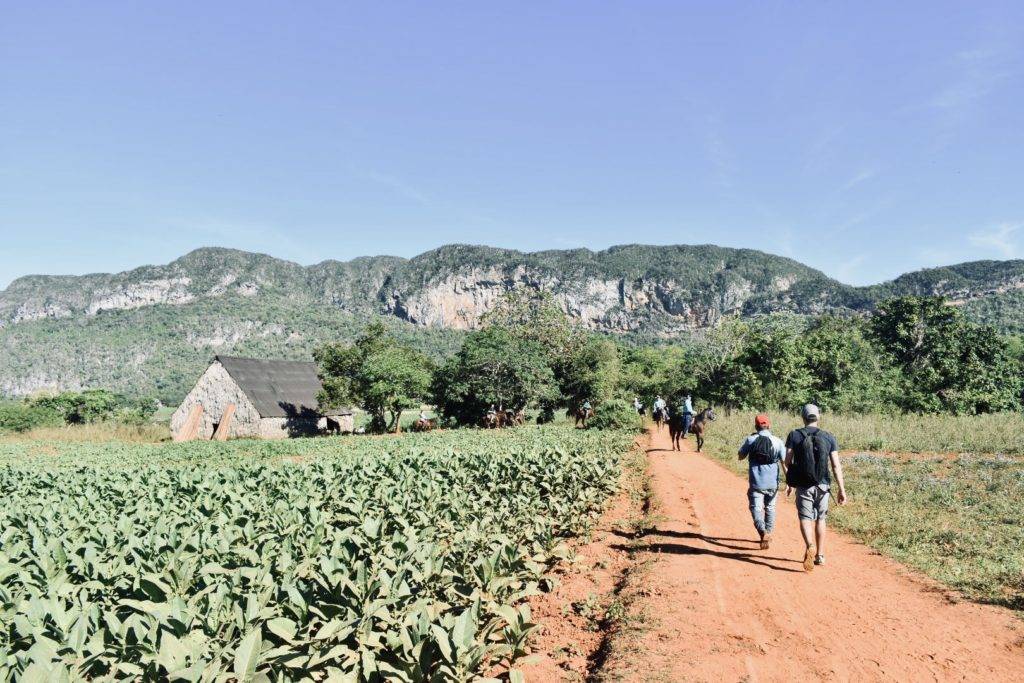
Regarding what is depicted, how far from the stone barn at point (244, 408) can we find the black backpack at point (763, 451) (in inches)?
1551

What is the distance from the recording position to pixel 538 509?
915 cm

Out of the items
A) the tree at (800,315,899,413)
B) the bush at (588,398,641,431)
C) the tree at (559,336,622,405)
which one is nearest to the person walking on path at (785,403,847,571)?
the bush at (588,398,641,431)

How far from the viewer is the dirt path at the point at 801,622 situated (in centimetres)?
472

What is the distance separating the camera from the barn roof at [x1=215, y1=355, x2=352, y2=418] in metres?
41.6

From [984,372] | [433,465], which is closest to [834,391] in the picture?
[984,372]

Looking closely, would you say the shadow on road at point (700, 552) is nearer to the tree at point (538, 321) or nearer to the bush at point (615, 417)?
the bush at point (615, 417)

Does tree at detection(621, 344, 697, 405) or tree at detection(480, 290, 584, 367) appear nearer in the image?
tree at detection(480, 290, 584, 367)

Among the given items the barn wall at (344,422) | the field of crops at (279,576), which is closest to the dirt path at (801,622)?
the field of crops at (279,576)

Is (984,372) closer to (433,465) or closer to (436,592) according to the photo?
(433,465)

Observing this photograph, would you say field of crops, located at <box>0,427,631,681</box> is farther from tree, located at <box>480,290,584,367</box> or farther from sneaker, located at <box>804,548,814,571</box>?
tree, located at <box>480,290,584,367</box>

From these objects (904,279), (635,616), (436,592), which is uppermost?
(904,279)

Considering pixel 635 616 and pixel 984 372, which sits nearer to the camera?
pixel 635 616

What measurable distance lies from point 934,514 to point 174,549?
1169cm

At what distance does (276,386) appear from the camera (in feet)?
146
